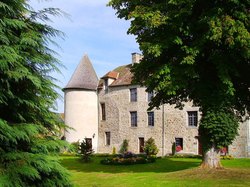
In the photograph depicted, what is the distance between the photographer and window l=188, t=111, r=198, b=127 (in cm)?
3431

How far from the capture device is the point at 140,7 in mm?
15922

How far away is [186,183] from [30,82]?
8.48 meters

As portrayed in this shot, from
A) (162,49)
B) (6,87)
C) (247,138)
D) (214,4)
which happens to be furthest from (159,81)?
(247,138)

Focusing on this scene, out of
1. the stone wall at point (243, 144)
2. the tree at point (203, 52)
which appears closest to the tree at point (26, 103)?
the tree at point (203, 52)

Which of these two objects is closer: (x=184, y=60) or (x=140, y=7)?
(x=184, y=60)

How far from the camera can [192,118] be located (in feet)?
114

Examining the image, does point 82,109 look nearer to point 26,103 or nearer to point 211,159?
point 211,159

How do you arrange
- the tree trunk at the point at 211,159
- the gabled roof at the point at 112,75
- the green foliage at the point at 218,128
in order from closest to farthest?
the green foliage at the point at 218,128, the tree trunk at the point at 211,159, the gabled roof at the point at 112,75

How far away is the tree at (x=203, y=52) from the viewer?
14477 millimetres

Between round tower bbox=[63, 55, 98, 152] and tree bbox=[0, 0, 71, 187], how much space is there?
33381mm

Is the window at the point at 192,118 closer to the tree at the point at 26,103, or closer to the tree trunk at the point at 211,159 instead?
the tree trunk at the point at 211,159

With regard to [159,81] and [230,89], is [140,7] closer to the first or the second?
[159,81]

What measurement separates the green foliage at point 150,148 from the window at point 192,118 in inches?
161

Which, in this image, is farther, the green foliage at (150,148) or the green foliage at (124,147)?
the green foliage at (124,147)
